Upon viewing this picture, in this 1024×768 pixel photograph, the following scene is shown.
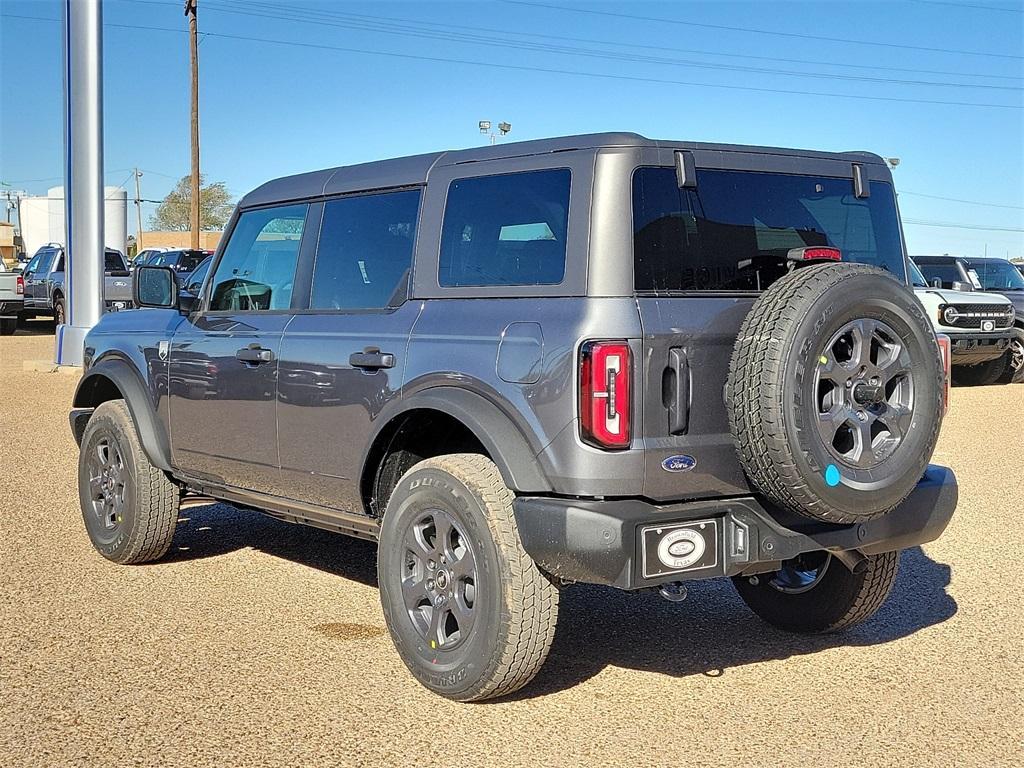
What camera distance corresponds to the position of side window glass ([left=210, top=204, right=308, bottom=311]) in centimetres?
569

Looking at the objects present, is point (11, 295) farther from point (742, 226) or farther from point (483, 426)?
point (742, 226)

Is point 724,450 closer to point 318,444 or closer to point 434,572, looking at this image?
point 434,572

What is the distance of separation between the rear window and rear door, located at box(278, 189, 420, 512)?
42.1 inches

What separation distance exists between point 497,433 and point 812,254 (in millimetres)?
1327

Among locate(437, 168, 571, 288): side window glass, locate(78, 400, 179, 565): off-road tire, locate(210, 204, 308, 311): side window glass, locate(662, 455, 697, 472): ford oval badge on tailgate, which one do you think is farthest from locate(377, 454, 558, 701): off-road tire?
locate(78, 400, 179, 565): off-road tire

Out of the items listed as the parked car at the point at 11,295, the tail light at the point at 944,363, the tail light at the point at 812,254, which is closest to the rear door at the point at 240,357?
the tail light at the point at 812,254

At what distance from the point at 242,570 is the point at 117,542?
27.0 inches

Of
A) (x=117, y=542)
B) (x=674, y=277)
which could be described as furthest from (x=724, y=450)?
(x=117, y=542)

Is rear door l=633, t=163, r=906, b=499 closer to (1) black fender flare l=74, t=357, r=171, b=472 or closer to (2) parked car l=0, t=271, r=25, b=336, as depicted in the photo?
(1) black fender flare l=74, t=357, r=171, b=472

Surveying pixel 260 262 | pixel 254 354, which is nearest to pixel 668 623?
pixel 254 354

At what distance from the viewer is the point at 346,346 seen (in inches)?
199

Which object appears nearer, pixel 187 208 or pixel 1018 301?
pixel 1018 301

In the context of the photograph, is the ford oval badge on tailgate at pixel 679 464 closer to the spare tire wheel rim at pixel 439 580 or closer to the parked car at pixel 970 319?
the spare tire wheel rim at pixel 439 580

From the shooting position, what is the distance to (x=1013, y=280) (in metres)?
20.3
